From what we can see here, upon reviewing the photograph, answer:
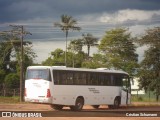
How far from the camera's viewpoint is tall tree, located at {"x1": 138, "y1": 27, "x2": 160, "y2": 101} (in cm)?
6082

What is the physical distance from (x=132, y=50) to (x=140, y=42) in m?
10.9

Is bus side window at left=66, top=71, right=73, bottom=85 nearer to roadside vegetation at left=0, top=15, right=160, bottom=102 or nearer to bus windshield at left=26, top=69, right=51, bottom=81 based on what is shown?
bus windshield at left=26, top=69, right=51, bottom=81

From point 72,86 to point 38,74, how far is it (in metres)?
2.61

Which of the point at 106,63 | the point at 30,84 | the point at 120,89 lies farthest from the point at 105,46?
the point at 30,84

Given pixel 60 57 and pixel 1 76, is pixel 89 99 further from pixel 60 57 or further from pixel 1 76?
pixel 60 57

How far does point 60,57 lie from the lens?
88188 mm

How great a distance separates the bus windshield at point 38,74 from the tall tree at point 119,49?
1685 inches

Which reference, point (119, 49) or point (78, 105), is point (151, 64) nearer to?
point (119, 49)

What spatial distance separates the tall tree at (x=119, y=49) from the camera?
72.5 meters

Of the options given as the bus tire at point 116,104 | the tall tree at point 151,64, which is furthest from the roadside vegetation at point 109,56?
the bus tire at point 116,104

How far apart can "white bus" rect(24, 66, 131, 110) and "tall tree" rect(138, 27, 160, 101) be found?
25.6 metres

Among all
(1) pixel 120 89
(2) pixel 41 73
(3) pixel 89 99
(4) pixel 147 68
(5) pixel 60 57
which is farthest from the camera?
(5) pixel 60 57

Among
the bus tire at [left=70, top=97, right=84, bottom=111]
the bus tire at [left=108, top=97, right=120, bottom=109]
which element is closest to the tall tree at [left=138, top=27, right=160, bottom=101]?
the bus tire at [left=108, top=97, right=120, bottom=109]

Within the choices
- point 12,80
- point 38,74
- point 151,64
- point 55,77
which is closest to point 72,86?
point 55,77
